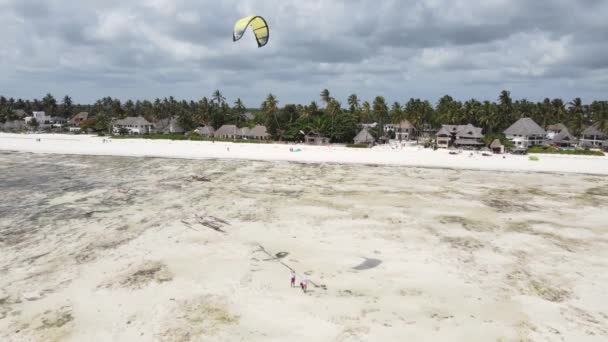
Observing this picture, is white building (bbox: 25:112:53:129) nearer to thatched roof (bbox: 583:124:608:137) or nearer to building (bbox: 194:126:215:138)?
building (bbox: 194:126:215:138)

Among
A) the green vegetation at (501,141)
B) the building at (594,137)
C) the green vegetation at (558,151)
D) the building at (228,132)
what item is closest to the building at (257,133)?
the building at (228,132)

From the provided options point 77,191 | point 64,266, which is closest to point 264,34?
point 64,266

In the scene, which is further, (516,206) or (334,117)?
(334,117)

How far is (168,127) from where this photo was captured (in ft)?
294

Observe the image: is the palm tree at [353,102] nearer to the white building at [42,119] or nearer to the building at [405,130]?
the building at [405,130]

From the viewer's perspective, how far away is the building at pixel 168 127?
83.6 meters

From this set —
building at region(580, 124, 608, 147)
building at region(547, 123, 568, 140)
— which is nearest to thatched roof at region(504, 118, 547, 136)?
building at region(580, 124, 608, 147)

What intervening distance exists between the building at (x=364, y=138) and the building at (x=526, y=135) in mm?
21445

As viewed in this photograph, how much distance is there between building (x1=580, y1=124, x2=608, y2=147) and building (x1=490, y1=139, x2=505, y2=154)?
2242cm

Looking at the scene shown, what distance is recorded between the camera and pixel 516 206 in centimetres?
2036

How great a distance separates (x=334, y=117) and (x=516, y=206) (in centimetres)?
4660

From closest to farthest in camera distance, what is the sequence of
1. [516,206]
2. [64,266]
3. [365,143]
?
[64,266], [516,206], [365,143]

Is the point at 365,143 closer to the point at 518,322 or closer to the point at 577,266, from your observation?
the point at 577,266

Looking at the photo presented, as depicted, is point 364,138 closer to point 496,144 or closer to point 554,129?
point 496,144
